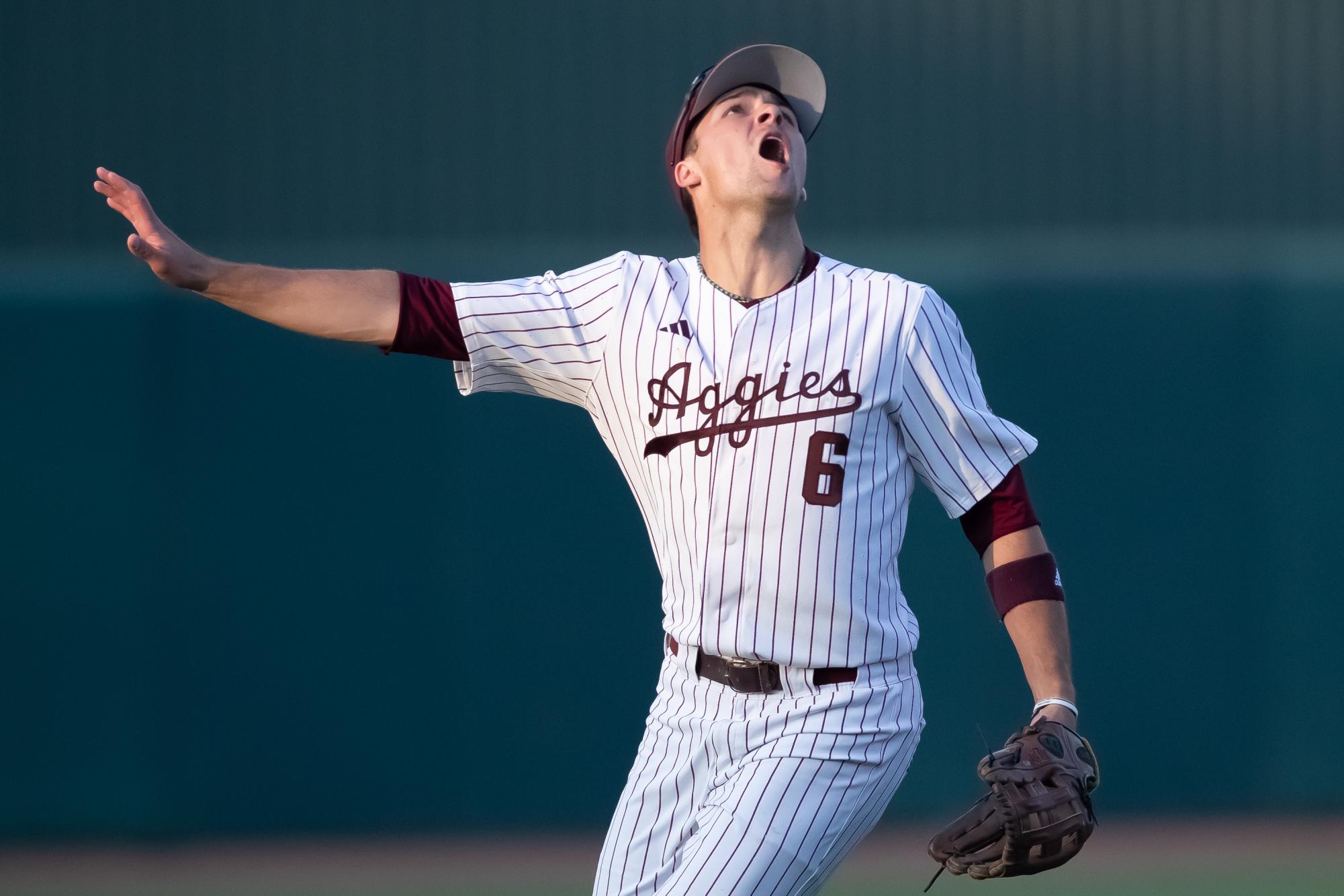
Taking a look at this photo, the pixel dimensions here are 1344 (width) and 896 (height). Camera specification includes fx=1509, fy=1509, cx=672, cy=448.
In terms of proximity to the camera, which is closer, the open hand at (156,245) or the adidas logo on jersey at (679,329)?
the open hand at (156,245)

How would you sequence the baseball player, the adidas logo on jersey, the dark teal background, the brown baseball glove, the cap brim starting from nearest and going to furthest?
the brown baseball glove, the baseball player, the adidas logo on jersey, the cap brim, the dark teal background

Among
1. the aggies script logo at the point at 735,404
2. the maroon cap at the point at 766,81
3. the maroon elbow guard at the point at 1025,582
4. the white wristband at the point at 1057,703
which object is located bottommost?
the white wristband at the point at 1057,703

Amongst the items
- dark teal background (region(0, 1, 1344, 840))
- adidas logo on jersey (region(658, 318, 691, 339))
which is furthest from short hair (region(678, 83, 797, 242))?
dark teal background (region(0, 1, 1344, 840))

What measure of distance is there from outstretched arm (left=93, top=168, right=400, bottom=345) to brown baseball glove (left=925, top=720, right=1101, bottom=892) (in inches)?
46.2

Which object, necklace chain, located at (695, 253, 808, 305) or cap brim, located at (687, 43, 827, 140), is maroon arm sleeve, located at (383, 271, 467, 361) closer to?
necklace chain, located at (695, 253, 808, 305)

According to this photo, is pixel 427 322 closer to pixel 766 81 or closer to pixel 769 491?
pixel 769 491

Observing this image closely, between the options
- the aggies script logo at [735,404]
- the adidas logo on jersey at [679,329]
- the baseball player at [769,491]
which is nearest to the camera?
the baseball player at [769,491]

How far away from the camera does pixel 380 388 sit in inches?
218

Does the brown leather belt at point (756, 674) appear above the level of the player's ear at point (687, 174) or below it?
below

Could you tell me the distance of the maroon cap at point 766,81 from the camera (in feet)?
8.88

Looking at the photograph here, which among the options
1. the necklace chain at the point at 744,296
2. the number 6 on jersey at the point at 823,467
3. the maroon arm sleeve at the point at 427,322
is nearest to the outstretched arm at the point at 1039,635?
the number 6 on jersey at the point at 823,467

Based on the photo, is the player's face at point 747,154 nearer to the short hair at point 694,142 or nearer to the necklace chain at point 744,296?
the short hair at point 694,142

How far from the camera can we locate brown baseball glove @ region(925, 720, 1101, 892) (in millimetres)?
2186

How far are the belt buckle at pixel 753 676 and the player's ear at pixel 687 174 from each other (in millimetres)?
891
